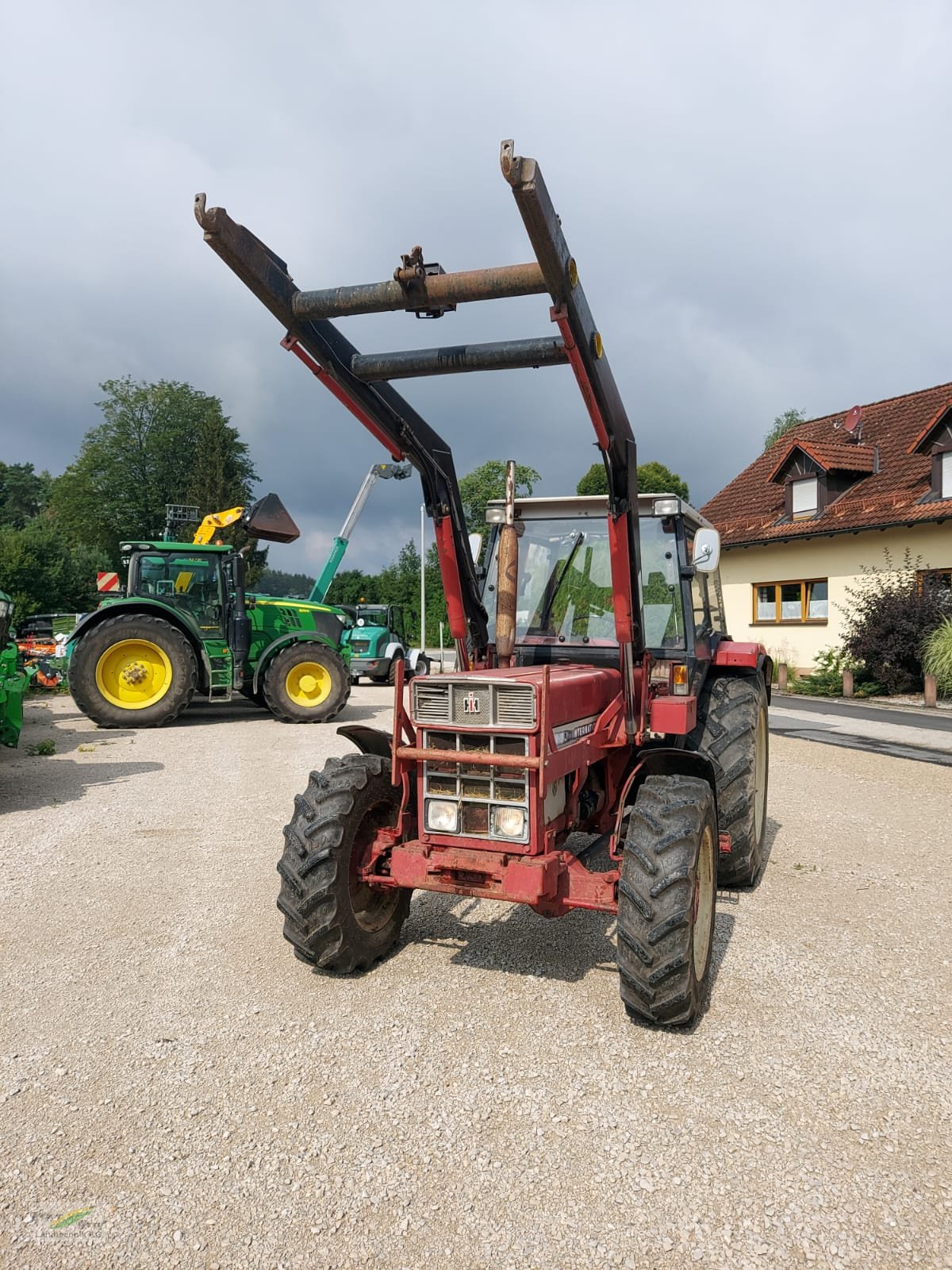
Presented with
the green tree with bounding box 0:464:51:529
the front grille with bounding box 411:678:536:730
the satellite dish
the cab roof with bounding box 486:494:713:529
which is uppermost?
the green tree with bounding box 0:464:51:529

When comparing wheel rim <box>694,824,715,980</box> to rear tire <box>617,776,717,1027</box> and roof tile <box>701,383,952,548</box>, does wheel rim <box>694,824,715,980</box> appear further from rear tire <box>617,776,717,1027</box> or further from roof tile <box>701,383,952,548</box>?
roof tile <box>701,383,952,548</box>

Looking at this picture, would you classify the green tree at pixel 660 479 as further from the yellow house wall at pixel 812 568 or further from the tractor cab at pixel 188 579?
the tractor cab at pixel 188 579

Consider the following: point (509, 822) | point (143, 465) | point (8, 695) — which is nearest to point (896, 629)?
point (8, 695)

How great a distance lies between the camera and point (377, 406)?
162 inches

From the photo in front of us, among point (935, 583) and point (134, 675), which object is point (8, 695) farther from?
point (935, 583)

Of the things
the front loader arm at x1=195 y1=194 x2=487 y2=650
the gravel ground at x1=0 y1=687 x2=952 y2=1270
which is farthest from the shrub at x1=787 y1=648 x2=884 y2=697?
the front loader arm at x1=195 y1=194 x2=487 y2=650

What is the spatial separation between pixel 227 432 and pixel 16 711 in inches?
1588

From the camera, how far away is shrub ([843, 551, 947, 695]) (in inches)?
645

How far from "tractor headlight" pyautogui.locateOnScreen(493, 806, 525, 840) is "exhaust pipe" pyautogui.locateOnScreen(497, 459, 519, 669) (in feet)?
3.86

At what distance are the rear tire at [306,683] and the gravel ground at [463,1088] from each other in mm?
6931

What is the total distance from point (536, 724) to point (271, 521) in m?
11.0

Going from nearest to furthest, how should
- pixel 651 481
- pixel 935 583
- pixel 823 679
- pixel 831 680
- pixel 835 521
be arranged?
1. pixel 935 583
2. pixel 831 680
3. pixel 823 679
4. pixel 835 521
5. pixel 651 481

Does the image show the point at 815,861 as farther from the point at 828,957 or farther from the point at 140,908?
the point at 140,908

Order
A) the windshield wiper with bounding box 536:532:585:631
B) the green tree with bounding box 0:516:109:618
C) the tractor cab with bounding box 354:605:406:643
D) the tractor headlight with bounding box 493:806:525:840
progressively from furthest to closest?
the green tree with bounding box 0:516:109:618
the tractor cab with bounding box 354:605:406:643
the windshield wiper with bounding box 536:532:585:631
the tractor headlight with bounding box 493:806:525:840
